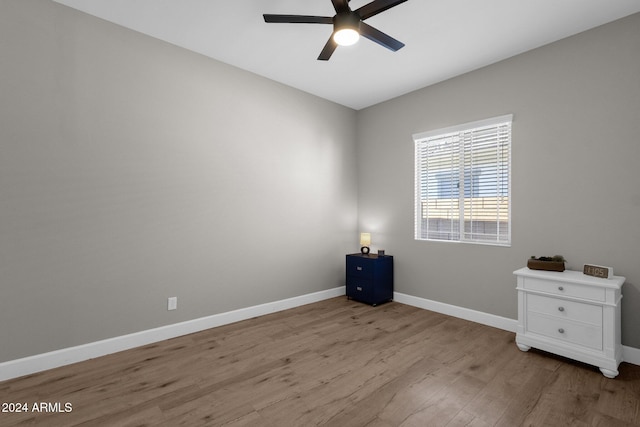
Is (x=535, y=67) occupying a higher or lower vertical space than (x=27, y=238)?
higher

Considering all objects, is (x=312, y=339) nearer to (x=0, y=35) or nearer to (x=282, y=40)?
(x=282, y=40)

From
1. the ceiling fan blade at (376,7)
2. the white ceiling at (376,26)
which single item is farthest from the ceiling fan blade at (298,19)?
the white ceiling at (376,26)

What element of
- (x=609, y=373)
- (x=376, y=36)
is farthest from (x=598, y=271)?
(x=376, y=36)

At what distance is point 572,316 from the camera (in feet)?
7.98

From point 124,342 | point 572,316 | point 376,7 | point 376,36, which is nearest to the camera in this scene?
point 376,7

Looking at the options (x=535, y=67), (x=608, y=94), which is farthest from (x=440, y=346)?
(x=535, y=67)

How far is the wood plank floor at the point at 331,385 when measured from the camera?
1.81 metres

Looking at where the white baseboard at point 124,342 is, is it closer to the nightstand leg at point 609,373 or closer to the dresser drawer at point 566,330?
the dresser drawer at point 566,330

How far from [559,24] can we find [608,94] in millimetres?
744

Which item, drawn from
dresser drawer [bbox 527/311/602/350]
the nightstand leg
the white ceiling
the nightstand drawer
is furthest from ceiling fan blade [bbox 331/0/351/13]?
the nightstand leg

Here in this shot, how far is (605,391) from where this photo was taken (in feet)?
6.79

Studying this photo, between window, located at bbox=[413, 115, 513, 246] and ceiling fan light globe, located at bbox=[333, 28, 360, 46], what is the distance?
195 centimetres

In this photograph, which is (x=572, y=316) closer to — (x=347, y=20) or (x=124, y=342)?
(x=347, y=20)

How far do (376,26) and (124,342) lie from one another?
143 inches
